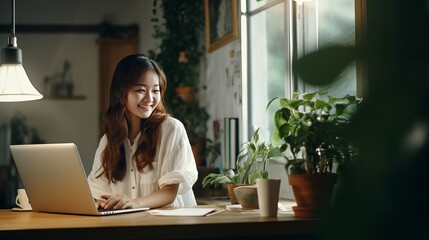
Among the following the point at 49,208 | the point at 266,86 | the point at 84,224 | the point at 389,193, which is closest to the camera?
the point at 389,193

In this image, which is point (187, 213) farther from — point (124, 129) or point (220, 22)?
point (220, 22)

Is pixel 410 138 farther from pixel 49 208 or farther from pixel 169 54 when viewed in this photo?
pixel 169 54

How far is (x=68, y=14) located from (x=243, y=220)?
22.8ft

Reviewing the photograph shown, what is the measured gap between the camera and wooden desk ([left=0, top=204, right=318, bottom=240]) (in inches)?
74.6

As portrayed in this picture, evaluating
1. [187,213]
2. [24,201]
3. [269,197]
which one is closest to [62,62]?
[24,201]

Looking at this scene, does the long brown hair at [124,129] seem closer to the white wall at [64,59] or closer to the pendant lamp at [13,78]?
the pendant lamp at [13,78]

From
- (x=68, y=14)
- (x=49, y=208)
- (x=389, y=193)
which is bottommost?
(x=49, y=208)

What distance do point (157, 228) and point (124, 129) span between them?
3.88 feet

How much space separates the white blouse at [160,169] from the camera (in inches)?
117

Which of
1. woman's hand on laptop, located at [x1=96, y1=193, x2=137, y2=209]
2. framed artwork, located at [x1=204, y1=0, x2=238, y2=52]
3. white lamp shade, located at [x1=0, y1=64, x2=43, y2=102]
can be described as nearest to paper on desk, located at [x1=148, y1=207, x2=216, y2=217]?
woman's hand on laptop, located at [x1=96, y1=193, x2=137, y2=209]

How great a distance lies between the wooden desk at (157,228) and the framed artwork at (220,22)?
9.21 feet

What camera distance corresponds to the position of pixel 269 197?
2195mm

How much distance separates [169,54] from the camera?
5766 mm

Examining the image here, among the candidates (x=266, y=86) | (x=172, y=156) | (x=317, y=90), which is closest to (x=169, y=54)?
(x=266, y=86)
